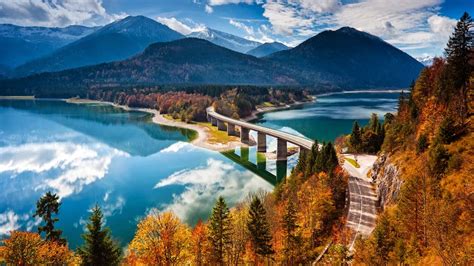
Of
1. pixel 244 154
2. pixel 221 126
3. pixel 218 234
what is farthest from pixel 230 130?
pixel 218 234

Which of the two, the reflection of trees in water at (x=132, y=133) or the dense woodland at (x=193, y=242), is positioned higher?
the dense woodland at (x=193, y=242)

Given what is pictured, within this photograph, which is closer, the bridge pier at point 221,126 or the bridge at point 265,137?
the bridge at point 265,137

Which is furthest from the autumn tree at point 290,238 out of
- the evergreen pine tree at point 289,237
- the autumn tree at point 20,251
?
the autumn tree at point 20,251

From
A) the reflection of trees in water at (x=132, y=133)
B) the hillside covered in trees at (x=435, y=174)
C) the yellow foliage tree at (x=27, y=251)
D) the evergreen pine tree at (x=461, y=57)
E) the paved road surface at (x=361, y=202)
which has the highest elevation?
the evergreen pine tree at (x=461, y=57)

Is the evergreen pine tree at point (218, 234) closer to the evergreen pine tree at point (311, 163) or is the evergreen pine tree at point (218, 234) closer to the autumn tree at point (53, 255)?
the autumn tree at point (53, 255)

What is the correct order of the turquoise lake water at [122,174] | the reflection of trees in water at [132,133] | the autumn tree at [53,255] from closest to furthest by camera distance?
the autumn tree at [53,255] → the turquoise lake water at [122,174] → the reflection of trees in water at [132,133]

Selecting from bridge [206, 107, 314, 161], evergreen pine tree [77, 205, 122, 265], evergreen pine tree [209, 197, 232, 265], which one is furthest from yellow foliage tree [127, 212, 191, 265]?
bridge [206, 107, 314, 161]

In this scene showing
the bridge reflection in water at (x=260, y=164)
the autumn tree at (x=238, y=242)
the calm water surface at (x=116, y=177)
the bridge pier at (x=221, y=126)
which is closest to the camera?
the autumn tree at (x=238, y=242)

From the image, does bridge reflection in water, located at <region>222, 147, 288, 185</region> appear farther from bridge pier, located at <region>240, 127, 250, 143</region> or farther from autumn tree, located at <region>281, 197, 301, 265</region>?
autumn tree, located at <region>281, 197, 301, 265</region>
